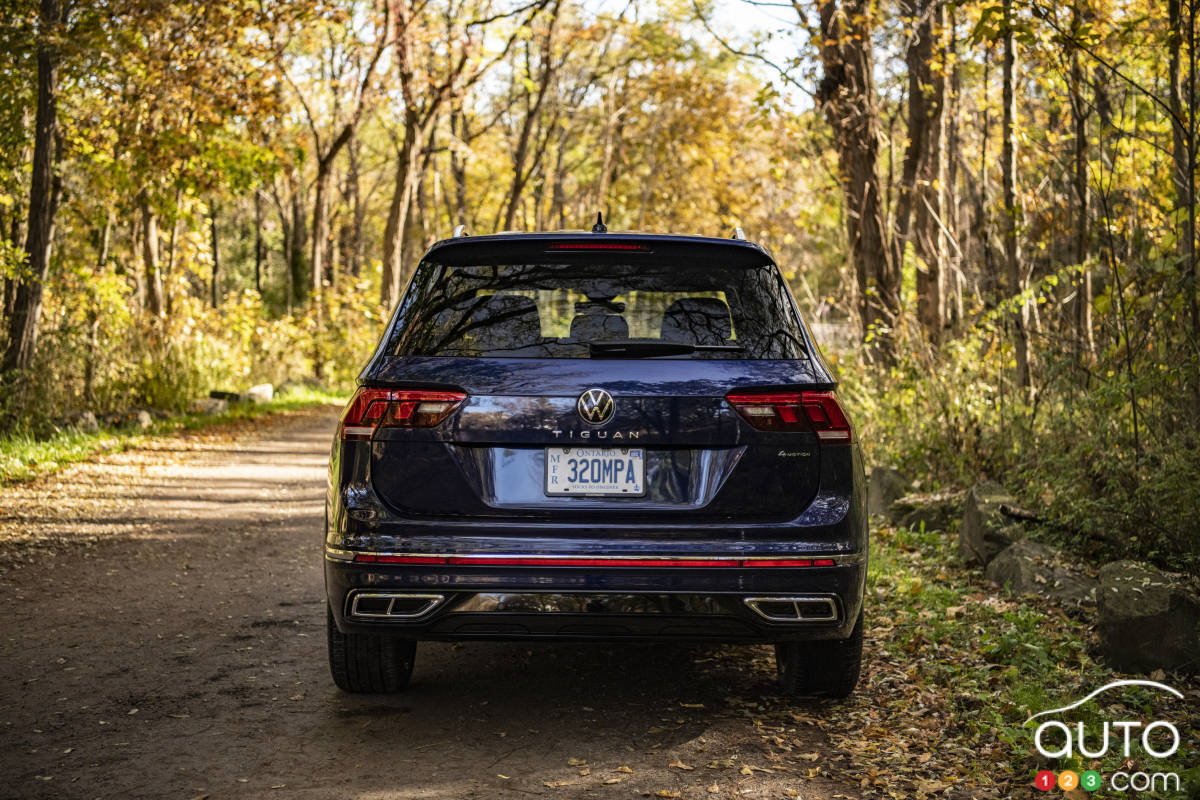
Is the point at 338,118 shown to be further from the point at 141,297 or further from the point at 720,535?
the point at 720,535

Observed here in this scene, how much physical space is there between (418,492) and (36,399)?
11168mm

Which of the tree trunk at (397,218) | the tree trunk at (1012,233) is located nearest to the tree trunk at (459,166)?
the tree trunk at (397,218)

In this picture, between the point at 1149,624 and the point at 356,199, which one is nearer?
the point at 1149,624

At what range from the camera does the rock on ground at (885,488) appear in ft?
30.9

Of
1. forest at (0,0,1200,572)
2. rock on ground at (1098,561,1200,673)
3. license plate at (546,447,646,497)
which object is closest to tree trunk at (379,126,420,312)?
forest at (0,0,1200,572)

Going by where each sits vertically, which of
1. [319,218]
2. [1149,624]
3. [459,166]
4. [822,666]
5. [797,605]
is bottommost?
[822,666]

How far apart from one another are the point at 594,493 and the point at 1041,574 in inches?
135

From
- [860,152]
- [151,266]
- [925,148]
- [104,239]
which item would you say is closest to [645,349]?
[860,152]

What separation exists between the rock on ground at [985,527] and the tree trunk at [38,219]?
10.4 metres

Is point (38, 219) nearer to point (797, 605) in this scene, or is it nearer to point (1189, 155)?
point (1189, 155)

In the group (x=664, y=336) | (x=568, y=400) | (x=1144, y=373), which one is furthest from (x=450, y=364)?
(x=1144, y=373)

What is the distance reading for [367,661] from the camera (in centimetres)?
466

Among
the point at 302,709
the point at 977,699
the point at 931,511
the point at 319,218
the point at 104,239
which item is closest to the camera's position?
the point at 302,709

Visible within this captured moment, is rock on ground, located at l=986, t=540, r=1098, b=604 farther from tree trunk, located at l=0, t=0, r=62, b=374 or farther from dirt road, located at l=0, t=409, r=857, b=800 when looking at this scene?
tree trunk, located at l=0, t=0, r=62, b=374
